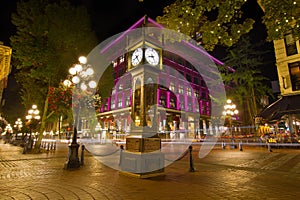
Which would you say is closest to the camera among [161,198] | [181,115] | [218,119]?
[161,198]

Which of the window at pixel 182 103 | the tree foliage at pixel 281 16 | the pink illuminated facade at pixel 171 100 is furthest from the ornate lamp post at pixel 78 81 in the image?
the window at pixel 182 103

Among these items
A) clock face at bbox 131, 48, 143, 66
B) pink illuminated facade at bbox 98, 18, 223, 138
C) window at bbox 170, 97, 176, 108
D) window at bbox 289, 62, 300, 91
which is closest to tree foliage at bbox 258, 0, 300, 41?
clock face at bbox 131, 48, 143, 66

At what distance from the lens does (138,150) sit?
6.43 meters

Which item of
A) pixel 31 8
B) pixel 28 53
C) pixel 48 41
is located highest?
pixel 31 8

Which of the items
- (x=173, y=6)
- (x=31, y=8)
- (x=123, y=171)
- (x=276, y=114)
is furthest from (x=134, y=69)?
(x=276, y=114)

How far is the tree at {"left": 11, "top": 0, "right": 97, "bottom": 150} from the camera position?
1386 centimetres

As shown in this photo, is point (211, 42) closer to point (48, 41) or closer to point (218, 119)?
point (48, 41)

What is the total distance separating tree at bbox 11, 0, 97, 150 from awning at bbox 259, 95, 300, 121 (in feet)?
57.6

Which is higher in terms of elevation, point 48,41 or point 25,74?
point 48,41

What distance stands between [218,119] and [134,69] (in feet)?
144

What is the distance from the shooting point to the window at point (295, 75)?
17.1 m

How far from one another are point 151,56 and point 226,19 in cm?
294

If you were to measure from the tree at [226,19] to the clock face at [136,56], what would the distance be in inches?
54.7

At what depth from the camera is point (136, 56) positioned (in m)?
7.38
